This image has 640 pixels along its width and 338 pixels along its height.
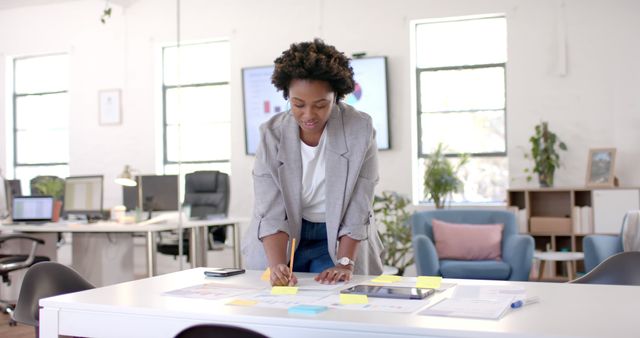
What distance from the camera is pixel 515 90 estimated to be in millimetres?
7191

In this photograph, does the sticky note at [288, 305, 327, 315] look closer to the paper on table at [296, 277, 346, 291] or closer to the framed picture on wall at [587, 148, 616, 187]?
the paper on table at [296, 277, 346, 291]

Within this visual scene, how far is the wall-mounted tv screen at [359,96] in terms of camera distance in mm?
7520

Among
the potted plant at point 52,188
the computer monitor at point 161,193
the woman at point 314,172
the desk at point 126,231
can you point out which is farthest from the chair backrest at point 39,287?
the potted plant at point 52,188

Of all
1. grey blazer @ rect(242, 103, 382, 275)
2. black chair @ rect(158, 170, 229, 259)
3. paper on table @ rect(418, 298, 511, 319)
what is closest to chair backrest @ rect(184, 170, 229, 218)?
black chair @ rect(158, 170, 229, 259)

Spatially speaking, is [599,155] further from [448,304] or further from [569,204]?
[448,304]

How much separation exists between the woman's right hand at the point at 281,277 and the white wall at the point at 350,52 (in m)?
5.39

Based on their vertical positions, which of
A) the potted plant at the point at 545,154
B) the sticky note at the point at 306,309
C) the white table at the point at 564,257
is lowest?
the white table at the point at 564,257

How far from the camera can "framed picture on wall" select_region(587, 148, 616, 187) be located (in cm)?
668

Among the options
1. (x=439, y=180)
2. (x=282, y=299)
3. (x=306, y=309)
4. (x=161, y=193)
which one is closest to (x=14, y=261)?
(x=161, y=193)

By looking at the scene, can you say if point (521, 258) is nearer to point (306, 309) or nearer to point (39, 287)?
point (39, 287)

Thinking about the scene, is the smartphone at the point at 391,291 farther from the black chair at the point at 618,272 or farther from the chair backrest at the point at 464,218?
the chair backrest at the point at 464,218

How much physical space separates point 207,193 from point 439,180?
220cm

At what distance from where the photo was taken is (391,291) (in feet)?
6.20

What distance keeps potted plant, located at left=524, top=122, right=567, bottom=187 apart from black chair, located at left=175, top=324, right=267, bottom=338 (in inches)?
236
